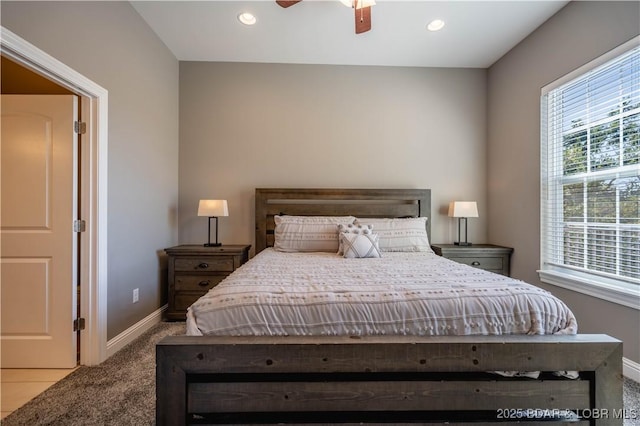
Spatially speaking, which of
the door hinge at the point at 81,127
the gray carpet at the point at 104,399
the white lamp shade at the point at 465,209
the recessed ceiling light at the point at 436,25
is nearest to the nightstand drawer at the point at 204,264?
the gray carpet at the point at 104,399

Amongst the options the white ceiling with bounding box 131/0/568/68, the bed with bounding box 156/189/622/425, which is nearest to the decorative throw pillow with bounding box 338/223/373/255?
the bed with bounding box 156/189/622/425

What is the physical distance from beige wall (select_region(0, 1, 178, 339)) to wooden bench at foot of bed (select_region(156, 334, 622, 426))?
1.63 m

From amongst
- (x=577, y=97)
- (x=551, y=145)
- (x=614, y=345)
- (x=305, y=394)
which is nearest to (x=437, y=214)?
(x=551, y=145)

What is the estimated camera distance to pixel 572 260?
95.6 inches

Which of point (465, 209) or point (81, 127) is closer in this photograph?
point (81, 127)

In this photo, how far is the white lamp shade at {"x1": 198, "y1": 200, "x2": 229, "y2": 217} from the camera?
3.02m

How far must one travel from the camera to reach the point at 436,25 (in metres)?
2.69

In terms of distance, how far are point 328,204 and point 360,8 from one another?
1895 millimetres

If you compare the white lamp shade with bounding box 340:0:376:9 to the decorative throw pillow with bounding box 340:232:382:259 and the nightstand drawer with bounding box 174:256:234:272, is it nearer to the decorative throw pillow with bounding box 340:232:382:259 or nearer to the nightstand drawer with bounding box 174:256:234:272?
the decorative throw pillow with bounding box 340:232:382:259

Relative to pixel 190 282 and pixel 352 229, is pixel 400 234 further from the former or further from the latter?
pixel 190 282

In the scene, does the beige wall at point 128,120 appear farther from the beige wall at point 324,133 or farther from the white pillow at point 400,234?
the white pillow at point 400,234

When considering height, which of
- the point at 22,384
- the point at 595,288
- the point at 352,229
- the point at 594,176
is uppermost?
the point at 594,176

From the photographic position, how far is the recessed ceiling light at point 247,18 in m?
2.55

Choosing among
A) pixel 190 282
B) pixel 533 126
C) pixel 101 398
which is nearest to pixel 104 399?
pixel 101 398
